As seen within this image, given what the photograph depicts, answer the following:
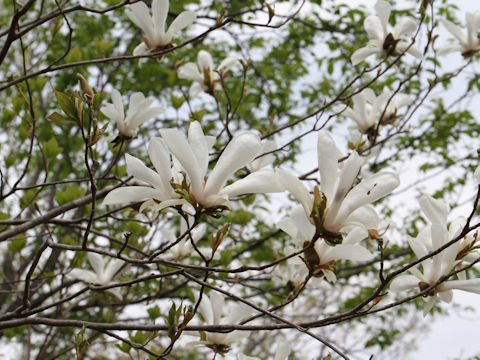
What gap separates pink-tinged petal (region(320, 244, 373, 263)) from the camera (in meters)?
0.93

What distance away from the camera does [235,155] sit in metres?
0.89

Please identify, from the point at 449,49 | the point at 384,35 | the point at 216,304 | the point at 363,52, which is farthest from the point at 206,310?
the point at 449,49

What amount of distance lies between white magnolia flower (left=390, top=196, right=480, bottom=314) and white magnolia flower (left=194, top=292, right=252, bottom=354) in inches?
19.2

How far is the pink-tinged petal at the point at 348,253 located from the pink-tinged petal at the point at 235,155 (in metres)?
0.28

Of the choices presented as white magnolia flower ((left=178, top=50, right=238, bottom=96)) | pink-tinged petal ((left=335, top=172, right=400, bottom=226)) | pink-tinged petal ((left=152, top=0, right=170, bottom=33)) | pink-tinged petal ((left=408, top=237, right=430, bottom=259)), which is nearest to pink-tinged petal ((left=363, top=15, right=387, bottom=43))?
white magnolia flower ((left=178, top=50, right=238, bottom=96))

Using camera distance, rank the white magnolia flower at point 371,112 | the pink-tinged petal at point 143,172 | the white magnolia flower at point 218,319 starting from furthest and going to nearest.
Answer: the white magnolia flower at point 371,112, the white magnolia flower at point 218,319, the pink-tinged petal at point 143,172

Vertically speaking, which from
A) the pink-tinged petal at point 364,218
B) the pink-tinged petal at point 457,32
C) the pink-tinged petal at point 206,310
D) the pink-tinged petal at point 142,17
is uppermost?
the pink-tinged petal at point 457,32

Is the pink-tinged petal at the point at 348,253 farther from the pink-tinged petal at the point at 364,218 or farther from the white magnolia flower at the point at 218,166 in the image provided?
the white magnolia flower at the point at 218,166

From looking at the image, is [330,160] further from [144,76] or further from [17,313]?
[144,76]

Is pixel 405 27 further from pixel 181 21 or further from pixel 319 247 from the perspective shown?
pixel 319 247

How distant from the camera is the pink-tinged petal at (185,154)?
2.87 feet

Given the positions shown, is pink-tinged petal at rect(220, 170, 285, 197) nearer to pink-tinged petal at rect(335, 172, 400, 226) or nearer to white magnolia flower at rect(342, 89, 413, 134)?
pink-tinged petal at rect(335, 172, 400, 226)

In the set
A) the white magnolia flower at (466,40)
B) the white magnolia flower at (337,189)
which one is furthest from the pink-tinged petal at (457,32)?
the white magnolia flower at (337,189)

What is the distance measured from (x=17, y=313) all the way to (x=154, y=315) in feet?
2.61
